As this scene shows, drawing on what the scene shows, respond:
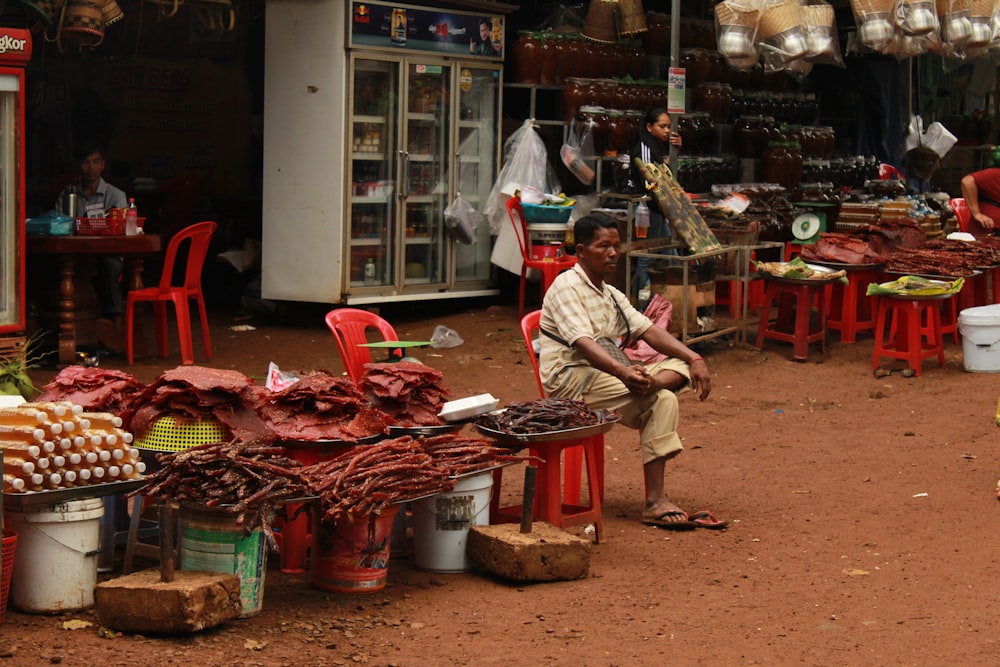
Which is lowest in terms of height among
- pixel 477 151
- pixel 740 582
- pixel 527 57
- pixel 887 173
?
pixel 740 582

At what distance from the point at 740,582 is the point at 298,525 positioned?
6.12 ft

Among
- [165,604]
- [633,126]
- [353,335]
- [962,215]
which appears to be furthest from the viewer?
[962,215]

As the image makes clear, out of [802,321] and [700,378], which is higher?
[700,378]

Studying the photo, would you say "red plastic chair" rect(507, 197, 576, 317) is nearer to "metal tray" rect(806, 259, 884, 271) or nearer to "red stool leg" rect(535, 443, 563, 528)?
"metal tray" rect(806, 259, 884, 271)

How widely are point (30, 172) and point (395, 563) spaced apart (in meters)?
8.84

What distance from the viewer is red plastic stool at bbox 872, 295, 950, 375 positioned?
34.2 ft

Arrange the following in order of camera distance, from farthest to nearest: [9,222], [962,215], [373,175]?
[962,215], [373,175], [9,222]

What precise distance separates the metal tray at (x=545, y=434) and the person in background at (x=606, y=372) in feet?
1.43

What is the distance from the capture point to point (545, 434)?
581 cm

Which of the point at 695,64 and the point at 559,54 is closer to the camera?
the point at 559,54

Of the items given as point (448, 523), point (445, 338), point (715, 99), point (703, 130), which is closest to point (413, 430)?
point (448, 523)

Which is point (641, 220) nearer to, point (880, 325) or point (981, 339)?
point (880, 325)

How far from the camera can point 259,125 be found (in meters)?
14.6

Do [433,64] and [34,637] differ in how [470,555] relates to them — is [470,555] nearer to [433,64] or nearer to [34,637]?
[34,637]
